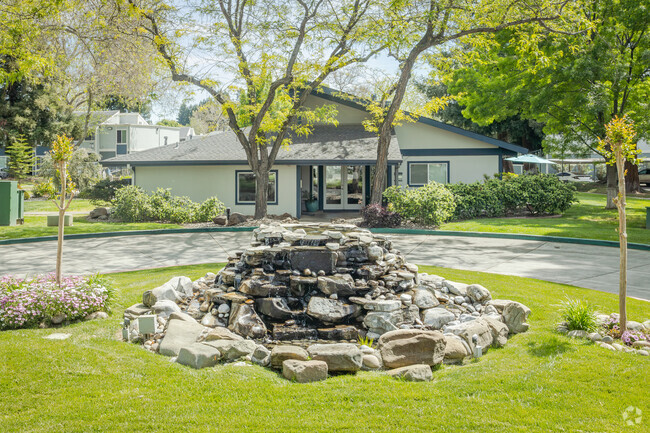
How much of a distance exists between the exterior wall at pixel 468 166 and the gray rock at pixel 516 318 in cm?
1734

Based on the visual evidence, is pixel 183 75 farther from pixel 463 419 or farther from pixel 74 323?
pixel 463 419

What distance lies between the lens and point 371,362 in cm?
562

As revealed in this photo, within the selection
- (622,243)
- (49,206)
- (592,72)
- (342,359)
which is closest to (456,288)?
(622,243)

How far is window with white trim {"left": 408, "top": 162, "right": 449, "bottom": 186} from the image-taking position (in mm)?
23656

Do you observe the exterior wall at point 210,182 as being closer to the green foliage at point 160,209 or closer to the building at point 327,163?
the building at point 327,163

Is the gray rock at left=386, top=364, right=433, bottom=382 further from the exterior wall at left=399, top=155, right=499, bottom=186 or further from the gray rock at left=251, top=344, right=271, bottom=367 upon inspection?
the exterior wall at left=399, top=155, right=499, bottom=186

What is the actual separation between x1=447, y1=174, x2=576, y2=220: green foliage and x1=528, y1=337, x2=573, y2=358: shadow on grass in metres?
14.1

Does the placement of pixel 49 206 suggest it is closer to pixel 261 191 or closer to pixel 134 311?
pixel 261 191

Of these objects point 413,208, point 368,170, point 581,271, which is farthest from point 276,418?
point 368,170

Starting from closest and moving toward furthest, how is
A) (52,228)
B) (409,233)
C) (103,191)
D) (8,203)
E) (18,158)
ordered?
(409,233) → (52,228) → (8,203) → (103,191) → (18,158)

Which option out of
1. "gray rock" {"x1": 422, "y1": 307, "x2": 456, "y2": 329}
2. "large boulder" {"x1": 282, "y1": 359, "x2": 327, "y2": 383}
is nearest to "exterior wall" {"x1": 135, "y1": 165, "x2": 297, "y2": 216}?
"gray rock" {"x1": 422, "y1": 307, "x2": 456, "y2": 329}

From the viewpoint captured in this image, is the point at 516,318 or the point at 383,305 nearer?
the point at 516,318

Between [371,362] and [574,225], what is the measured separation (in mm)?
14982

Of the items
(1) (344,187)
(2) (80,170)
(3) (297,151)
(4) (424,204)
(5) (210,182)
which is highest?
(3) (297,151)
